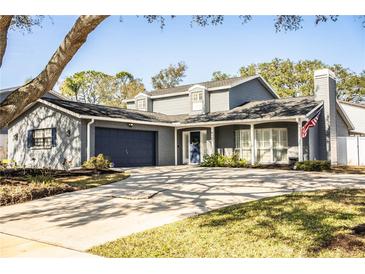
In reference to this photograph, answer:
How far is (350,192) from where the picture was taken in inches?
295

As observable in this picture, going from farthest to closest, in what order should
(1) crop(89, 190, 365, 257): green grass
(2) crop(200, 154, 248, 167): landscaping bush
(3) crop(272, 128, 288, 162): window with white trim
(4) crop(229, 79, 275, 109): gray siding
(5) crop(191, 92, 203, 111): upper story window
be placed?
(5) crop(191, 92, 203, 111): upper story window, (4) crop(229, 79, 275, 109): gray siding, (3) crop(272, 128, 288, 162): window with white trim, (2) crop(200, 154, 248, 167): landscaping bush, (1) crop(89, 190, 365, 257): green grass

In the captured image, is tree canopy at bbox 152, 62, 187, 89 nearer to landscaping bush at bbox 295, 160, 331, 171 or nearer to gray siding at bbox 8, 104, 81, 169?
gray siding at bbox 8, 104, 81, 169

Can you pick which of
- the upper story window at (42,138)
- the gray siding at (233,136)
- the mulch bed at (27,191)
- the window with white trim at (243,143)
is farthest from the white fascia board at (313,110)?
the upper story window at (42,138)

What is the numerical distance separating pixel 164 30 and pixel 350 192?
685 cm

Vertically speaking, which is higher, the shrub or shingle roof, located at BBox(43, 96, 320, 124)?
shingle roof, located at BBox(43, 96, 320, 124)

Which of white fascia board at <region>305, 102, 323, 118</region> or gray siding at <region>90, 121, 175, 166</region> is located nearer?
white fascia board at <region>305, 102, 323, 118</region>

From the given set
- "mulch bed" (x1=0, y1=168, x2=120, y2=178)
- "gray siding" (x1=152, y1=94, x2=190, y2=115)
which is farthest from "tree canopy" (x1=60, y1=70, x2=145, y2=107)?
"mulch bed" (x1=0, y1=168, x2=120, y2=178)

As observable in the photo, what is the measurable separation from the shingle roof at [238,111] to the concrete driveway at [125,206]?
18.4ft

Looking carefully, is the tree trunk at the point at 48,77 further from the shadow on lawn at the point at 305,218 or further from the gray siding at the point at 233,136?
the gray siding at the point at 233,136

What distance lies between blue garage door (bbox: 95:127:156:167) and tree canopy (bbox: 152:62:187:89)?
21.1m

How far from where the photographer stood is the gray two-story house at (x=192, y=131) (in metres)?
14.8

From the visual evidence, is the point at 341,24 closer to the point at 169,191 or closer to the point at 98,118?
the point at 169,191

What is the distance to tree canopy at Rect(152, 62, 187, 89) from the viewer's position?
37.9 metres
